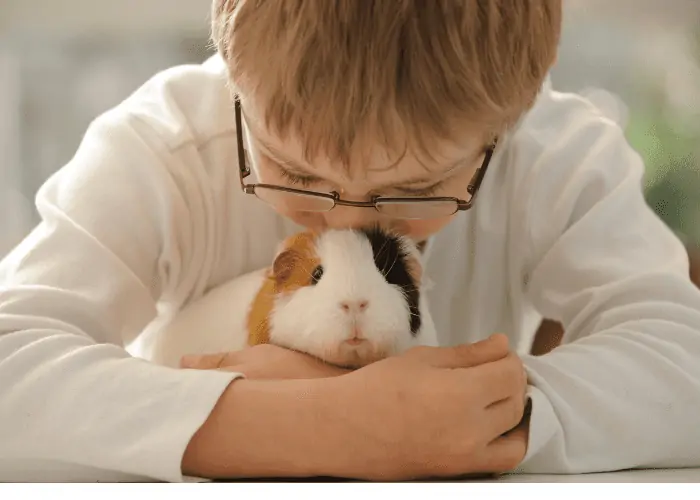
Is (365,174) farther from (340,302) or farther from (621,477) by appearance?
(621,477)

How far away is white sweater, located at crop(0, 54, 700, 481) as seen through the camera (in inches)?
23.5

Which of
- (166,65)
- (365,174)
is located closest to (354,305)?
(365,174)

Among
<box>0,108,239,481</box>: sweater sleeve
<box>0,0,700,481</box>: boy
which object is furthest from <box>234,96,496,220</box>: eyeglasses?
<box>0,108,239,481</box>: sweater sleeve

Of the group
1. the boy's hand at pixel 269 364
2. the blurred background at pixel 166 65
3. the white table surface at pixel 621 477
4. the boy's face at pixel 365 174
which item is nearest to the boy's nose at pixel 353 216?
the boy's face at pixel 365 174

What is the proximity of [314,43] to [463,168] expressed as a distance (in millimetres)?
190

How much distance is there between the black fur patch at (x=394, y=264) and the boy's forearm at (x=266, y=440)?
15 cm

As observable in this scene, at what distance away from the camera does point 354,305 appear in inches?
25.7

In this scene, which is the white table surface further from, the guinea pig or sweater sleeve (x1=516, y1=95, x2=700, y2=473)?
the guinea pig

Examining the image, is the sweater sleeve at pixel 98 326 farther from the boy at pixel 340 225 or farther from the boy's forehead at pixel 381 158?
the boy's forehead at pixel 381 158

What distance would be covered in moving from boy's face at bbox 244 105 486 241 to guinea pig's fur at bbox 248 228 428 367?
0.10 feet

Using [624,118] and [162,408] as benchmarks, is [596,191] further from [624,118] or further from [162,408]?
[162,408]
